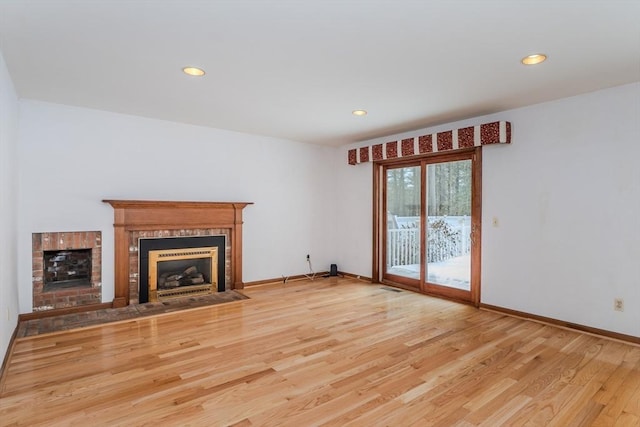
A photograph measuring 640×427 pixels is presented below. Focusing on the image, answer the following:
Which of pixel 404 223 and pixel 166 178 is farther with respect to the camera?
pixel 404 223

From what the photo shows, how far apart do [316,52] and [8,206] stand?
2907 millimetres

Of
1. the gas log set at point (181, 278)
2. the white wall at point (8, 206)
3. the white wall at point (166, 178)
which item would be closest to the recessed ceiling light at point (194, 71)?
the white wall at point (8, 206)

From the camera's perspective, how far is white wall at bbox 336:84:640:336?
3.22 metres

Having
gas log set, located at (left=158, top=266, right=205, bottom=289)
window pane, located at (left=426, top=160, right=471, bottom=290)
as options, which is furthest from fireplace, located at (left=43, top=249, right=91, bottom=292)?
window pane, located at (left=426, top=160, right=471, bottom=290)

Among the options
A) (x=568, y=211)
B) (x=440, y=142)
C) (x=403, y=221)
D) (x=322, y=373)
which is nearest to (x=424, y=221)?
(x=403, y=221)

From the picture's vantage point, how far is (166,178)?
4.59 meters

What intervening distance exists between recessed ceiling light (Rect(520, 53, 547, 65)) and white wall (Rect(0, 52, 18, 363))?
393 centimetres

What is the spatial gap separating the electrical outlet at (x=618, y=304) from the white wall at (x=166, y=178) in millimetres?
4065

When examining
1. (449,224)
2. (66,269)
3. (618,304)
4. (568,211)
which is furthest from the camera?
(449,224)

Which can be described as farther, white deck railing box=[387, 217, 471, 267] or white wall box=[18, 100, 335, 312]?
white deck railing box=[387, 217, 471, 267]

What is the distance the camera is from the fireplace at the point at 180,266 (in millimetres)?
4391

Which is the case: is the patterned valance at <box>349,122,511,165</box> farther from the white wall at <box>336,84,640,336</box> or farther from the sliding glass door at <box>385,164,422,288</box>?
the sliding glass door at <box>385,164,422,288</box>

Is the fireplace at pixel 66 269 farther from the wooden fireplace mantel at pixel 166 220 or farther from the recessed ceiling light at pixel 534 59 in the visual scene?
the recessed ceiling light at pixel 534 59

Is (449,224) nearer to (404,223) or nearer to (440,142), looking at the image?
(404,223)
